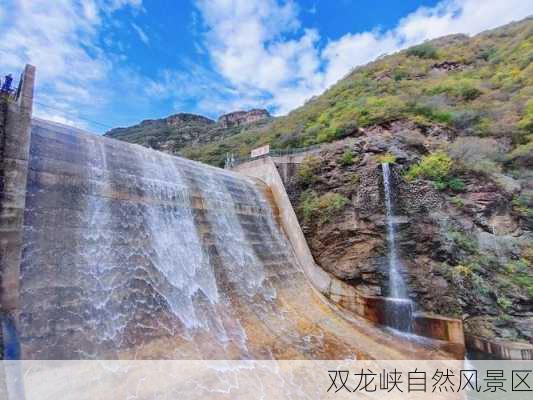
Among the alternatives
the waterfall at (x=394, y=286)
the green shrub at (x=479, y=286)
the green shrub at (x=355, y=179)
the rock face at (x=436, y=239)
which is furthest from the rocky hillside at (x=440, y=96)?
the green shrub at (x=479, y=286)

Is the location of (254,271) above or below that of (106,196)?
below

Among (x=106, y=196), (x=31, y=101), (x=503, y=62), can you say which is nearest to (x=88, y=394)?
(x=106, y=196)

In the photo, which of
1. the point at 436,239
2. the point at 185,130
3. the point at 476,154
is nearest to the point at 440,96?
the point at 476,154

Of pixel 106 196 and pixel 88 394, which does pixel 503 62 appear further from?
pixel 88 394

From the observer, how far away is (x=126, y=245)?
540cm

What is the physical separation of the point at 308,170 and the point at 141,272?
722 centimetres

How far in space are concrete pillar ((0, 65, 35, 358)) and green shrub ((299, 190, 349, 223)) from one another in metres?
7.70

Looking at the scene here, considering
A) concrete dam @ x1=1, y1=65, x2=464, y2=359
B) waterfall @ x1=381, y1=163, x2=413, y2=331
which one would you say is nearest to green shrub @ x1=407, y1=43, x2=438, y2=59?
waterfall @ x1=381, y1=163, x2=413, y2=331

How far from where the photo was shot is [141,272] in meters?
5.32

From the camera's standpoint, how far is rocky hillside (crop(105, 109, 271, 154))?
33281 mm

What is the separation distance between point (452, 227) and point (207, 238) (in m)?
6.90

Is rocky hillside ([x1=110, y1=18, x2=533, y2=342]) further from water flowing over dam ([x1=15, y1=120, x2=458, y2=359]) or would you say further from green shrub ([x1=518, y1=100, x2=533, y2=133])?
water flowing over dam ([x1=15, y1=120, x2=458, y2=359])

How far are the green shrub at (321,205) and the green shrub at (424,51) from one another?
64.9 ft

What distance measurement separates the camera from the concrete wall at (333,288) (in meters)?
7.07
